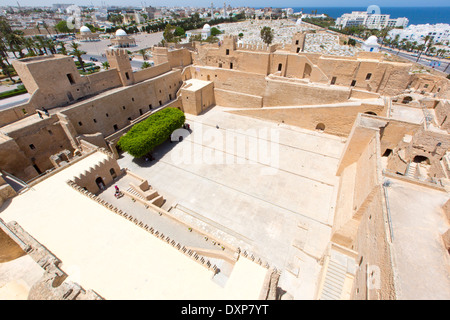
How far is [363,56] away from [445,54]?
79.6 m

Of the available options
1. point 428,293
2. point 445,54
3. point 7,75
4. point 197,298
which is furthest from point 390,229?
point 445,54

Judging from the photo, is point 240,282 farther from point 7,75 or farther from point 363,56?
point 7,75

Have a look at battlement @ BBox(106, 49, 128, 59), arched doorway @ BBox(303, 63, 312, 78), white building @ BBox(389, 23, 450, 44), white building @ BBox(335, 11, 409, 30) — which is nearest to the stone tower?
battlement @ BBox(106, 49, 128, 59)

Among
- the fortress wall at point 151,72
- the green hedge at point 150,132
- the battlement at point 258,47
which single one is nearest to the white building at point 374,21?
the battlement at point 258,47

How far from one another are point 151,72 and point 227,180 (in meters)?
15.8

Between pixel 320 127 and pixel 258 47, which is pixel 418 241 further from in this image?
pixel 258 47

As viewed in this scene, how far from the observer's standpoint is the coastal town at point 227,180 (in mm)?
7414

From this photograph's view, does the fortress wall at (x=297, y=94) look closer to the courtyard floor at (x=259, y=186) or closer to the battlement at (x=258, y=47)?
the courtyard floor at (x=259, y=186)

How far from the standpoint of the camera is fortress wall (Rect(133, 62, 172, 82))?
21.3 m

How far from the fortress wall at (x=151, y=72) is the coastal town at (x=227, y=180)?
0.71 feet

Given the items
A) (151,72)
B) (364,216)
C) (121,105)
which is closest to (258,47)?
(151,72)

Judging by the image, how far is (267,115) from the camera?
2225cm

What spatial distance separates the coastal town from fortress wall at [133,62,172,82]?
0.71 feet

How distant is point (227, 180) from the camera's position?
15.5 meters
